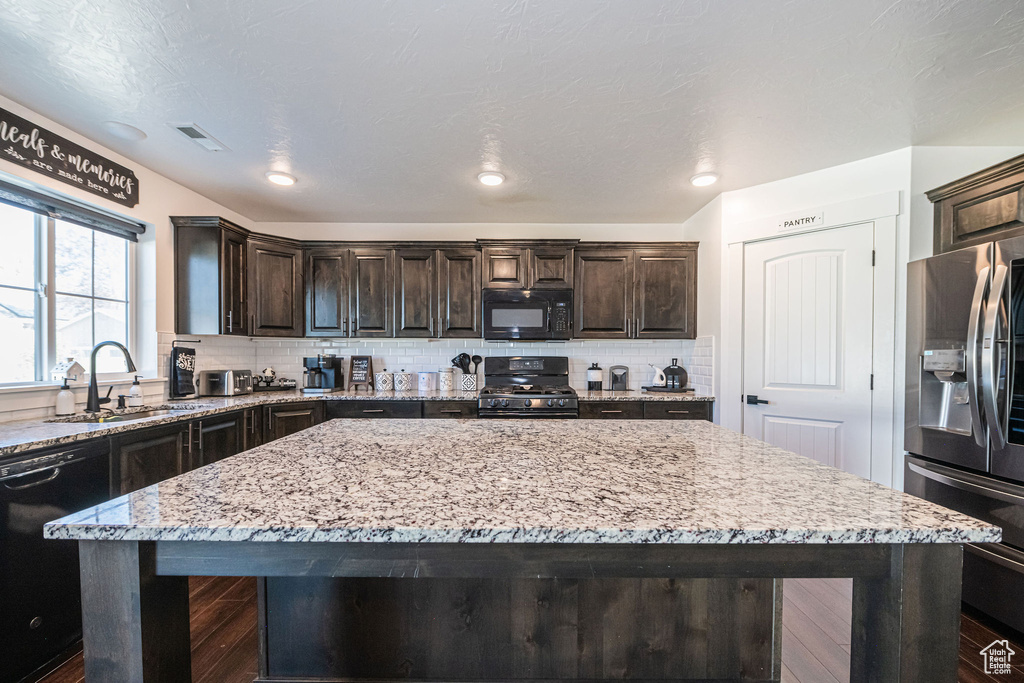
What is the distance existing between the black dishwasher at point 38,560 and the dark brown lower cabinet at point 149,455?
0.50ft

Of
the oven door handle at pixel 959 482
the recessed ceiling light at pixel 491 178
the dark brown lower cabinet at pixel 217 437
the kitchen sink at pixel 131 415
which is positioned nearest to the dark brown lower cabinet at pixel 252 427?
the dark brown lower cabinet at pixel 217 437

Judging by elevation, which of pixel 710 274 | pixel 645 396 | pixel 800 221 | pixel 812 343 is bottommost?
pixel 645 396

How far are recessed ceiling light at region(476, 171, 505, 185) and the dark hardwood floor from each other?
2.72 m

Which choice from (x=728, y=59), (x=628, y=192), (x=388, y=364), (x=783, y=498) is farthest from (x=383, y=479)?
(x=388, y=364)

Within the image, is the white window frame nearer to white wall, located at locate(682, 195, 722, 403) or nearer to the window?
the window

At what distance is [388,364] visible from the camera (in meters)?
4.13

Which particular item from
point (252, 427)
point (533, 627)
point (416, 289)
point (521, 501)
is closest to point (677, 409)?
point (416, 289)

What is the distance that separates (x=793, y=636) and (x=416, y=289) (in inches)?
130

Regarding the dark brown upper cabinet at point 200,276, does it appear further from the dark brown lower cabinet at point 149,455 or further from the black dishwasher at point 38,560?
the black dishwasher at point 38,560

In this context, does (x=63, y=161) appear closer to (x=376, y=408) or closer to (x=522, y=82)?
(x=376, y=408)

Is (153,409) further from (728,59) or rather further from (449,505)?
(728,59)

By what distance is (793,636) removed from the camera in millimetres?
1863

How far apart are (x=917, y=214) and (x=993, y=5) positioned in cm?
136

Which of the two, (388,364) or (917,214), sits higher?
(917,214)
